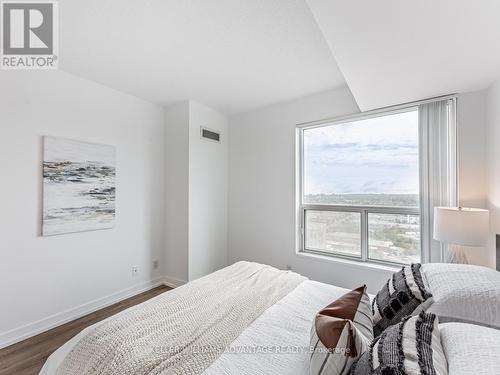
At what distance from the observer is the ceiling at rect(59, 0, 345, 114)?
167cm

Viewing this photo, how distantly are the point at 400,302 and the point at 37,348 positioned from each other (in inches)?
112

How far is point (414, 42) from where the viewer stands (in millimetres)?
1480

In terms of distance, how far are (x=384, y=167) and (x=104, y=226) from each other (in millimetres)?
3313

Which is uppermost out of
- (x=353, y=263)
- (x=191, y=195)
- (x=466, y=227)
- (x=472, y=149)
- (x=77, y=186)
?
(x=472, y=149)

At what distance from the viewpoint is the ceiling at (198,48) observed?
1672 mm

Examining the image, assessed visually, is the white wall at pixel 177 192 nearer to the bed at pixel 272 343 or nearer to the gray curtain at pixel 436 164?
the bed at pixel 272 343

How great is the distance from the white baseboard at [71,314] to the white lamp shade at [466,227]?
3019 mm

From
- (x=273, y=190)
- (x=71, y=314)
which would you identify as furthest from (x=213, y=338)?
(x=273, y=190)

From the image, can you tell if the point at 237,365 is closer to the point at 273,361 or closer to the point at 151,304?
the point at 273,361

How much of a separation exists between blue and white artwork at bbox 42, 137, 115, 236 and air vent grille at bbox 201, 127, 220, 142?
1171 millimetres

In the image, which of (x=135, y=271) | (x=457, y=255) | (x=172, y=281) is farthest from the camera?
(x=172, y=281)

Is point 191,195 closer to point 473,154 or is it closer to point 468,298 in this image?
point 468,298

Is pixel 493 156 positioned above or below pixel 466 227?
above

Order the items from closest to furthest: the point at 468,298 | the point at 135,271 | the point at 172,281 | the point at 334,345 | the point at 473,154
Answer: the point at 334,345 < the point at 468,298 < the point at 473,154 < the point at 135,271 < the point at 172,281
